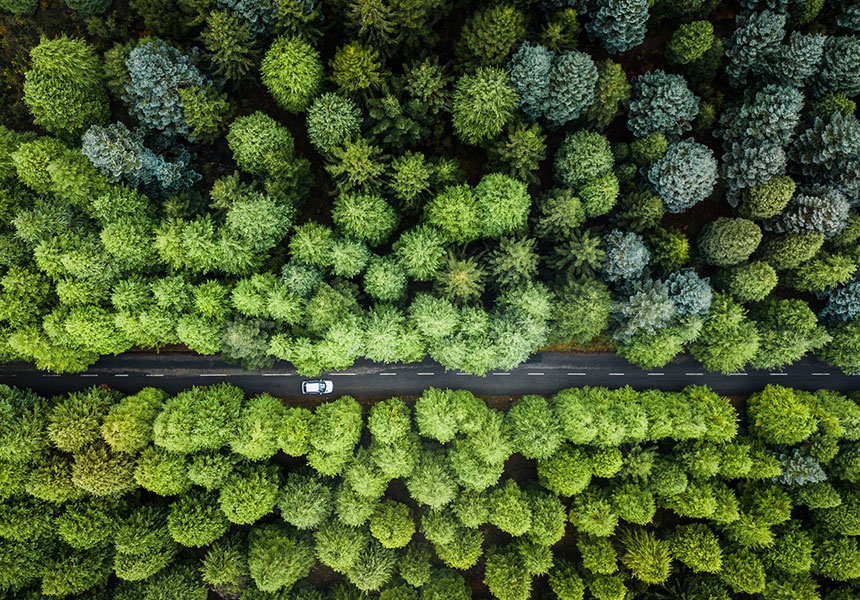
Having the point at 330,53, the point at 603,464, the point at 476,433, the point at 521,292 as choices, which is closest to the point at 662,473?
the point at 603,464

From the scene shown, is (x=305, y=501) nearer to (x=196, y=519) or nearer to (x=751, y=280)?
(x=196, y=519)

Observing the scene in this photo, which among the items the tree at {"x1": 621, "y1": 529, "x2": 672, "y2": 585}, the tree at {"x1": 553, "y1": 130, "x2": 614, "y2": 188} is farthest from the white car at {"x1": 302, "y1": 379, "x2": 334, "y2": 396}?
the tree at {"x1": 621, "y1": 529, "x2": 672, "y2": 585}

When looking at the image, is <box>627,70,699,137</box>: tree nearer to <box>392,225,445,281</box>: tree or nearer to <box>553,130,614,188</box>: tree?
<box>553,130,614,188</box>: tree

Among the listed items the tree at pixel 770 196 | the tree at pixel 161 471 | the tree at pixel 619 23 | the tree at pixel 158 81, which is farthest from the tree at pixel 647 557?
the tree at pixel 158 81

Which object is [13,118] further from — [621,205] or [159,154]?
[621,205]

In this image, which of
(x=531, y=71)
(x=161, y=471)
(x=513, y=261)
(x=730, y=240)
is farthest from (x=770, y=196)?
(x=161, y=471)

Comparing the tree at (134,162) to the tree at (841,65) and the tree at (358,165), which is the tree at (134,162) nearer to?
the tree at (358,165)
